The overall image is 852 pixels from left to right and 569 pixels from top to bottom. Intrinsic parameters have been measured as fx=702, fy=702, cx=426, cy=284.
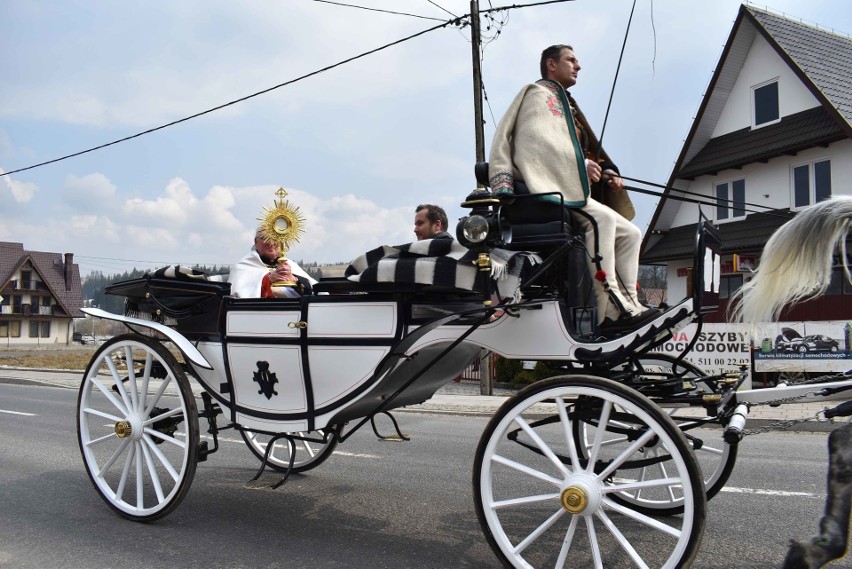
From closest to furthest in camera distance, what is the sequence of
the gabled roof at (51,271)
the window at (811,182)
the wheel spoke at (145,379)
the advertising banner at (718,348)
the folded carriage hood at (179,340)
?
1. the folded carriage hood at (179,340)
2. the wheel spoke at (145,379)
3. the advertising banner at (718,348)
4. the window at (811,182)
5. the gabled roof at (51,271)

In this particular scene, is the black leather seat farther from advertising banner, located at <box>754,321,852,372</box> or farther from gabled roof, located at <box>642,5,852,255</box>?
gabled roof, located at <box>642,5,852,255</box>

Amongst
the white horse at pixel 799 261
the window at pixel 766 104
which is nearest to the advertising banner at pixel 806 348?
the window at pixel 766 104

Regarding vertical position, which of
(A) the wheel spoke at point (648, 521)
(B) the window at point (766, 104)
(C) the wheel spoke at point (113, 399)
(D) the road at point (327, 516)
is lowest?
(D) the road at point (327, 516)

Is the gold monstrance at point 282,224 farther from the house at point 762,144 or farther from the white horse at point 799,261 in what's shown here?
the house at point 762,144

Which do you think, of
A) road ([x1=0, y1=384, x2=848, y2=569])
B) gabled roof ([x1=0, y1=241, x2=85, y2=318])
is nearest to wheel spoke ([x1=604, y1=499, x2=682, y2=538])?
road ([x1=0, y1=384, x2=848, y2=569])

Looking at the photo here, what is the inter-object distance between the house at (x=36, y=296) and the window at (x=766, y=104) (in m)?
61.3

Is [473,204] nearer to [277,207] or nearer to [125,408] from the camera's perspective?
[277,207]

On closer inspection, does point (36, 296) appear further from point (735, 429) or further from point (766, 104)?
point (735, 429)

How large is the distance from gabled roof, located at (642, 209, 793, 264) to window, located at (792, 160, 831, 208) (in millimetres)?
842

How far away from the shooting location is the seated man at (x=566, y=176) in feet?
12.4

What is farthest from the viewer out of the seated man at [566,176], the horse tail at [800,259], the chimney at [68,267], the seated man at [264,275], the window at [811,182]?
the chimney at [68,267]

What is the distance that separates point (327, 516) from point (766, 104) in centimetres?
1787

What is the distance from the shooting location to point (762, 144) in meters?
17.6

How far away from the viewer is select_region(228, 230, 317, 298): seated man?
16.0 feet
